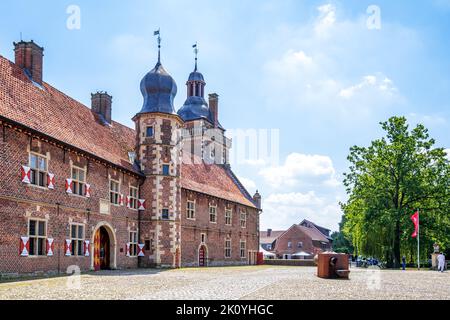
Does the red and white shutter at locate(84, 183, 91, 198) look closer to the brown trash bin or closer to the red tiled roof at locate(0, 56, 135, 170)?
the red tiled roof at locate(0, 56, 135, 170)

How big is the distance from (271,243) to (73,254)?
6663cm

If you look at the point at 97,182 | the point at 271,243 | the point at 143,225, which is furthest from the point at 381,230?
the point at 271,243

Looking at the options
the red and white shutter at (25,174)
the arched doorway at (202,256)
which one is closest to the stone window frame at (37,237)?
the red and white shutter at (25,174)

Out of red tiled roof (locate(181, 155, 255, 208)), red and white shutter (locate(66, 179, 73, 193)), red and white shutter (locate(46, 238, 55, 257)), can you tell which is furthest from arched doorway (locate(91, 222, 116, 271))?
red tiled roof (locate(181, 155, 255, 208))

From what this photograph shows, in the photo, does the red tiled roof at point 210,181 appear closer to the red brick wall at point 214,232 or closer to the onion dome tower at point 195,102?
the red brick wall at point 214,232

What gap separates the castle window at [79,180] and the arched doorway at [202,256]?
555 inches

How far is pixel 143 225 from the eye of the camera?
29422mm

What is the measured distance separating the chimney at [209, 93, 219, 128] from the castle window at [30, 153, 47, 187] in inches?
1331

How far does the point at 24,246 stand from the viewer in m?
18.9

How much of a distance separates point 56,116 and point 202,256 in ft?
Answer: 55.1

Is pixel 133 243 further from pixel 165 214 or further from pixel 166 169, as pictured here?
pixel 166 169

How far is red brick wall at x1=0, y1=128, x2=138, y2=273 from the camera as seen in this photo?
1814 centimetres

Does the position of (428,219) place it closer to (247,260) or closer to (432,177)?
(432,177)

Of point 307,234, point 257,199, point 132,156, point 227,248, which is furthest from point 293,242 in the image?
point 132,156
